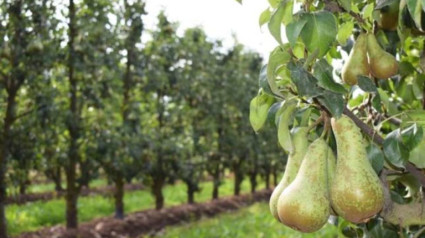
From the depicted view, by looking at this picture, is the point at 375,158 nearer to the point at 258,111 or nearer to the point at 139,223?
the point at 258,111

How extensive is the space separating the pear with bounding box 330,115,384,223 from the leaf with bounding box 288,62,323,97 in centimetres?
19

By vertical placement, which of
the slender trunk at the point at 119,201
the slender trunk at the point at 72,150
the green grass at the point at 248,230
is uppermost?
the slender trunk at the point at 72,150

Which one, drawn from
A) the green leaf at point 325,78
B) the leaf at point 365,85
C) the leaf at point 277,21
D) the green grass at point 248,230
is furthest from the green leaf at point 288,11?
the green grass at point 248,230

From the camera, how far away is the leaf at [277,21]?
1.28 meters

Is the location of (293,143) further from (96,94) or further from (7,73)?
(96,94)

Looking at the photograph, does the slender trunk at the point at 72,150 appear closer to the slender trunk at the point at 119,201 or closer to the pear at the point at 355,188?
the slender trunk at the point at 119,201

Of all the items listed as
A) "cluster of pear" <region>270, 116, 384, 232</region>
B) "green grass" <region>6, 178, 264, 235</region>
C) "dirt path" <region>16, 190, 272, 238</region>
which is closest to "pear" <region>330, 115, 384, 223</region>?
"cluster of pear" <region>270, 116, 384, 232</region>

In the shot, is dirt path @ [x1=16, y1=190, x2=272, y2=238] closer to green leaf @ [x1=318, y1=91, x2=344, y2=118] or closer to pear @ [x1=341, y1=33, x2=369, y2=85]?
pear @ [x1=341, y1=33, x2=369, y2=85]

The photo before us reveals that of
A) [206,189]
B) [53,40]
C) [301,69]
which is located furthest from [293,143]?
[206,189]

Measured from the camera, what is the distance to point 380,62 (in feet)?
5.23

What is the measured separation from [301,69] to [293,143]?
27 centimetres

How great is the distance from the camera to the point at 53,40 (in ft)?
24.7

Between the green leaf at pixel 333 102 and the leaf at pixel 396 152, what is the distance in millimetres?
216

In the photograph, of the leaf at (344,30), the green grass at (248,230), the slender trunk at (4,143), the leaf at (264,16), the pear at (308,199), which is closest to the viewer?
the pear at (308,199)
